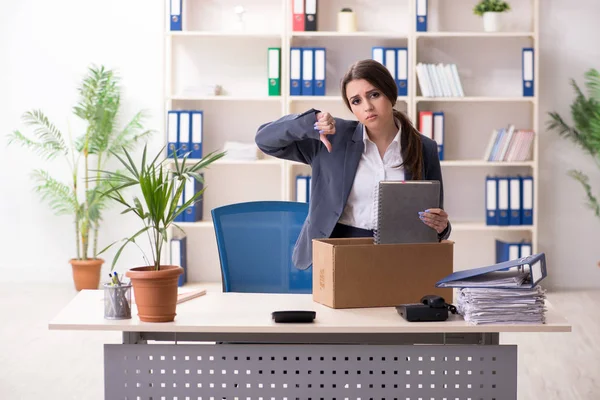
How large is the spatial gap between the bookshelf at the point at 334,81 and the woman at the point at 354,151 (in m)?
2.95

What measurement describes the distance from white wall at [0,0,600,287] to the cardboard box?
379cm

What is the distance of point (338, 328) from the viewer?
2207 mm

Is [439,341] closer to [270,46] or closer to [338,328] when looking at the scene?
[338,328]

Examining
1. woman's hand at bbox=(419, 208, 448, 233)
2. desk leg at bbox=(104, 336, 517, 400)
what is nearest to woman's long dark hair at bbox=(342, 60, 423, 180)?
woman's hand at bbox=(419, 208, 448, 233)

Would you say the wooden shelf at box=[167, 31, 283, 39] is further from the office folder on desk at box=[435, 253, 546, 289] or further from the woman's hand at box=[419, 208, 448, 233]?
the office folder on desk at box=[435, 253, 546, 289]

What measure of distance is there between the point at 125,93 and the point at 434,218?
4.11 m

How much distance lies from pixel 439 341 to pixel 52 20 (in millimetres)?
4698

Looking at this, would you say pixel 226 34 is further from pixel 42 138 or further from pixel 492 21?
pixel 492 21

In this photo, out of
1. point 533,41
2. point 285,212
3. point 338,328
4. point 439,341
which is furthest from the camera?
point 533,41

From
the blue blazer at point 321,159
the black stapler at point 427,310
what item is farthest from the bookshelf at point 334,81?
the black stapler at point 427,310

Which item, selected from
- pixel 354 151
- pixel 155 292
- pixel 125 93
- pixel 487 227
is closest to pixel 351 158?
pixel 354 151

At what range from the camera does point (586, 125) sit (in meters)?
5.77

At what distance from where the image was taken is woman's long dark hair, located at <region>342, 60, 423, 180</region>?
2752 mm

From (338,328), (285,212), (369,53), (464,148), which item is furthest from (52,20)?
(338,328)
